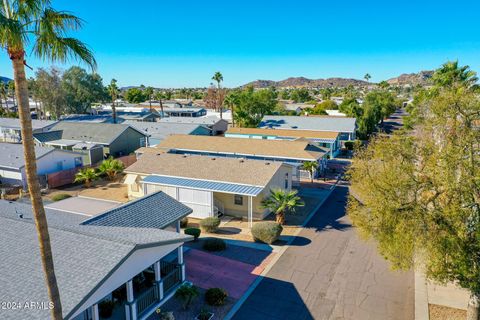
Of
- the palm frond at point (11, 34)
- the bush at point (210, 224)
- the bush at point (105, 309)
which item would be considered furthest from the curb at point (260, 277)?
the palm frond at point (11, 34)

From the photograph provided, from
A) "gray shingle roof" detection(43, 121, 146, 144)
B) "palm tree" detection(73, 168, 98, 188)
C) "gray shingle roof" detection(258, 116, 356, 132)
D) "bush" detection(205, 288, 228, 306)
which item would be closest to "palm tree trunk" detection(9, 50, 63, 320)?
"bush" detection(205, 288, 228, 306)

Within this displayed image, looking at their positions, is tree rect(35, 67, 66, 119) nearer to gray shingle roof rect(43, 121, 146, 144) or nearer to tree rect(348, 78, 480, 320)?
gray shingle roof rect(43, 121, 146, 144)

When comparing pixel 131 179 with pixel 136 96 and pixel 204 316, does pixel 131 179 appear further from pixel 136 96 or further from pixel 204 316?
pixel 136 96

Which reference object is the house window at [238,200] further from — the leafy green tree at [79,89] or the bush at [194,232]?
the leafy green tree at [79,89]

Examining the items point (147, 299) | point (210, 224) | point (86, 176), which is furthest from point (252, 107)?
point (147, 299)

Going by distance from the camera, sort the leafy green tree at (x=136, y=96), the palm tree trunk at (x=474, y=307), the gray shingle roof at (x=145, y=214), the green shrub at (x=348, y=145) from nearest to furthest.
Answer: the palm tree trunk at (x=474, y=307) → the gray shingle roof at (x=145, y=214) → the green shrub at (x=348, y=145) → the leafy green tree at (x=136, y=96)
